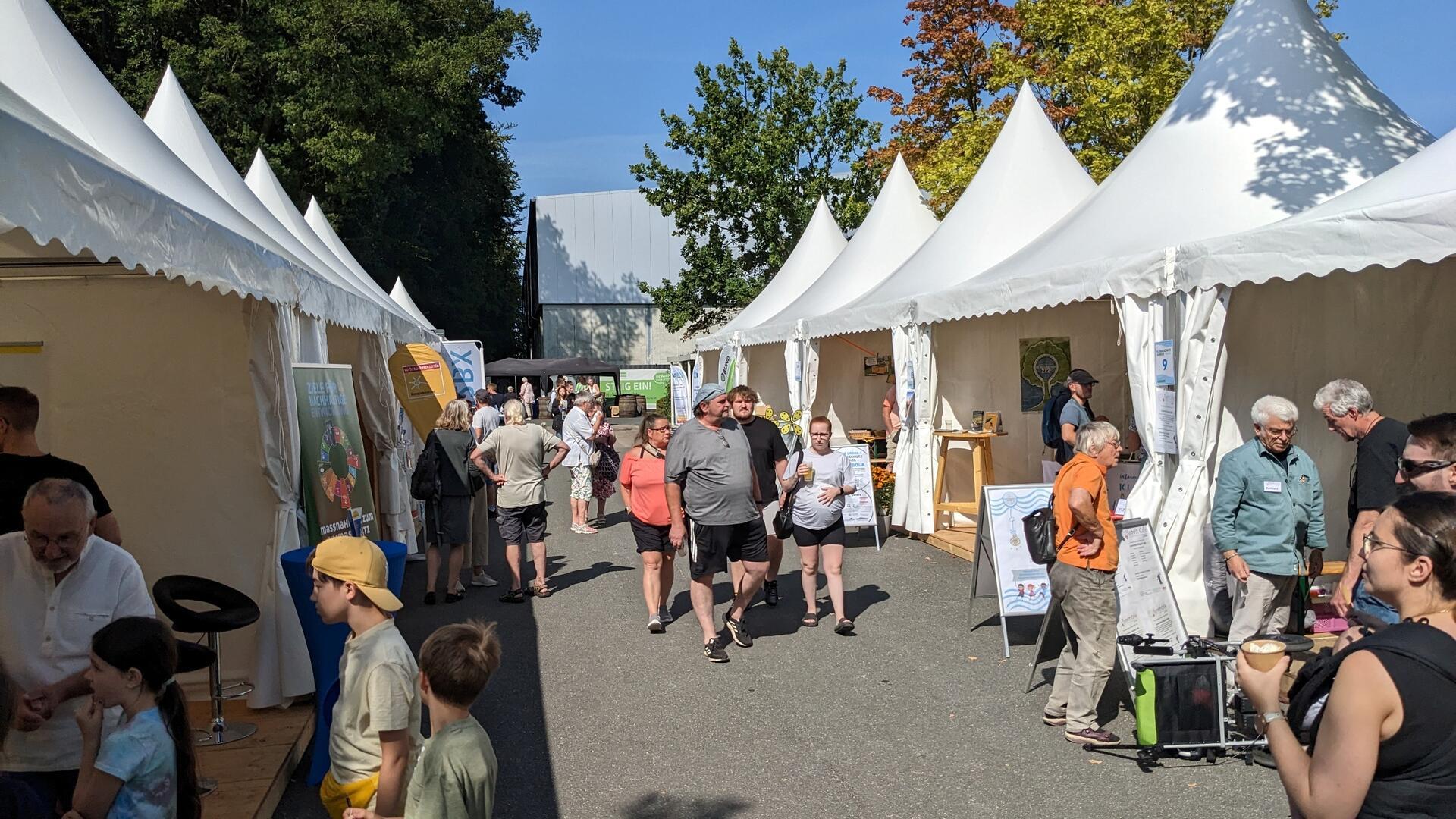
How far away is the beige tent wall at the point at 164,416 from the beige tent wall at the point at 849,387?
11.9 metres

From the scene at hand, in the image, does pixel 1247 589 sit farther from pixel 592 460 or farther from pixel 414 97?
pixel 414 97

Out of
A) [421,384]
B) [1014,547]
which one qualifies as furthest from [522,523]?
[1014,547]

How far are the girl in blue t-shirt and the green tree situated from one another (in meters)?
30.6

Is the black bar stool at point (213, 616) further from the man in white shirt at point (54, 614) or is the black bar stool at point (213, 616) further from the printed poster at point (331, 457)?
the man in white shirt at point (54, 614)

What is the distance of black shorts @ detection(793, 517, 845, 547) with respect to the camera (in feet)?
25.2

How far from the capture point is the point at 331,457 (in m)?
6.66

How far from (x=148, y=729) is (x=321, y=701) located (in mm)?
A: 1870

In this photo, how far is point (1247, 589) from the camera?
5672 millimetres

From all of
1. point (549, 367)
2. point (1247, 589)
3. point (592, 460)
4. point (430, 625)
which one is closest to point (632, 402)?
point (549, 367)

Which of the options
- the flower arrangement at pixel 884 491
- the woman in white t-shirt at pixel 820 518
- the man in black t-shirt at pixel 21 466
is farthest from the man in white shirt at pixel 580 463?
the man in black t-shirt at pixel 21 466

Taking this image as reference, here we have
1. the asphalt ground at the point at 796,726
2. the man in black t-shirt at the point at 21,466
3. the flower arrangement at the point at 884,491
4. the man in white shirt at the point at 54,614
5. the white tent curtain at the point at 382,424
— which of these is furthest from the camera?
the flower arrangement at the point at 884,491

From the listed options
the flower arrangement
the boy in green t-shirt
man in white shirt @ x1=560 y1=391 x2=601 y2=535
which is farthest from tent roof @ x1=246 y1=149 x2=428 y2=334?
the boy in green t-shirt

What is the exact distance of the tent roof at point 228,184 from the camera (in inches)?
294

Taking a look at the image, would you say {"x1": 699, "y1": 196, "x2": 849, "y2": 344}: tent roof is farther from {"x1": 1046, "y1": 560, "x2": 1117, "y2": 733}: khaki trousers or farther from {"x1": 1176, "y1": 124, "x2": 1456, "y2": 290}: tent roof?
{"x1": 1046, "y1": 560, "x2": 1117, "y2": 733}: khaki trousers
